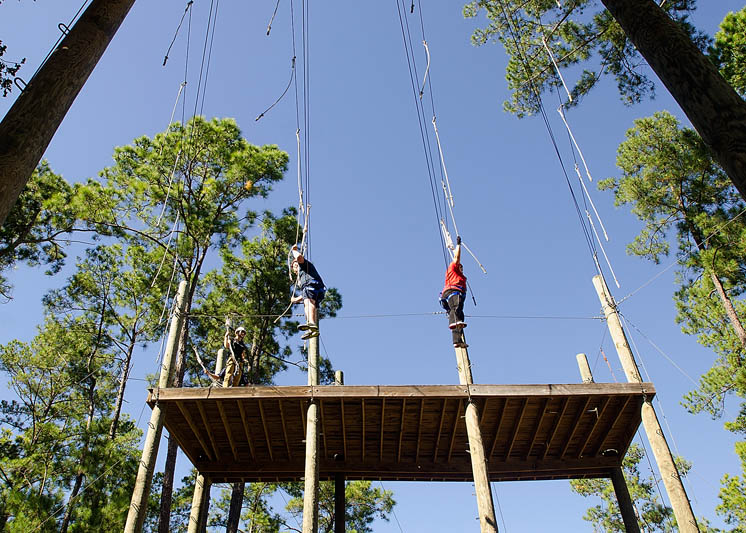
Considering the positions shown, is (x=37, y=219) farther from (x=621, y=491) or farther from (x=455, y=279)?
(x=621, y=491)

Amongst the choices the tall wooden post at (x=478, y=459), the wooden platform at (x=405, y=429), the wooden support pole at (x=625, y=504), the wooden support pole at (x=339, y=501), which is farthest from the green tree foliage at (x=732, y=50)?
the wooden support pole at (x=339, y=501)

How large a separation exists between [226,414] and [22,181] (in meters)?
5.06

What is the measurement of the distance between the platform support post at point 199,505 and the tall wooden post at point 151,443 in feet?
3.05

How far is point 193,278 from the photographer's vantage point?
1189cm

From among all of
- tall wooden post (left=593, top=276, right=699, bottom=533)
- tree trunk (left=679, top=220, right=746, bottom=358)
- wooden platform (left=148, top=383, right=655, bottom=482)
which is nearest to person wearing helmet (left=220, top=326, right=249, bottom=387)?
wooden platform (left=148, top=383, right=655, bottom=482)

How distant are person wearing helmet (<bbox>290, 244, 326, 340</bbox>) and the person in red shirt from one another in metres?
1.70

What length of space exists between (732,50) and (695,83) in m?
10.7

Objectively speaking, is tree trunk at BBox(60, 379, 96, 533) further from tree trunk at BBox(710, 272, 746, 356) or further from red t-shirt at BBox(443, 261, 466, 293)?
tree trunk at BBox(710, 272, 746, 356)

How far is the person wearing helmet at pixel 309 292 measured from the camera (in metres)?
7.08

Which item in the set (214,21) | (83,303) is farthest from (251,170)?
(83,303)

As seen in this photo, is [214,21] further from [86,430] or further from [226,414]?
[86,430]

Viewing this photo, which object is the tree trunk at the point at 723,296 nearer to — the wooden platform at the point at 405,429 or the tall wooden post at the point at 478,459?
the wooden platform at the point at 405,429

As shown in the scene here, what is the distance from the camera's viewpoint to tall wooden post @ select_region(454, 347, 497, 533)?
18.2ft

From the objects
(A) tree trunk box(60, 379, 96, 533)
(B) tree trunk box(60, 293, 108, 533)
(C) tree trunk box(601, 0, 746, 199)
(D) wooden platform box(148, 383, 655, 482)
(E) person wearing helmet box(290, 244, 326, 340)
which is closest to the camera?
(C) tree trunk box(601, 0, 746, 199)
